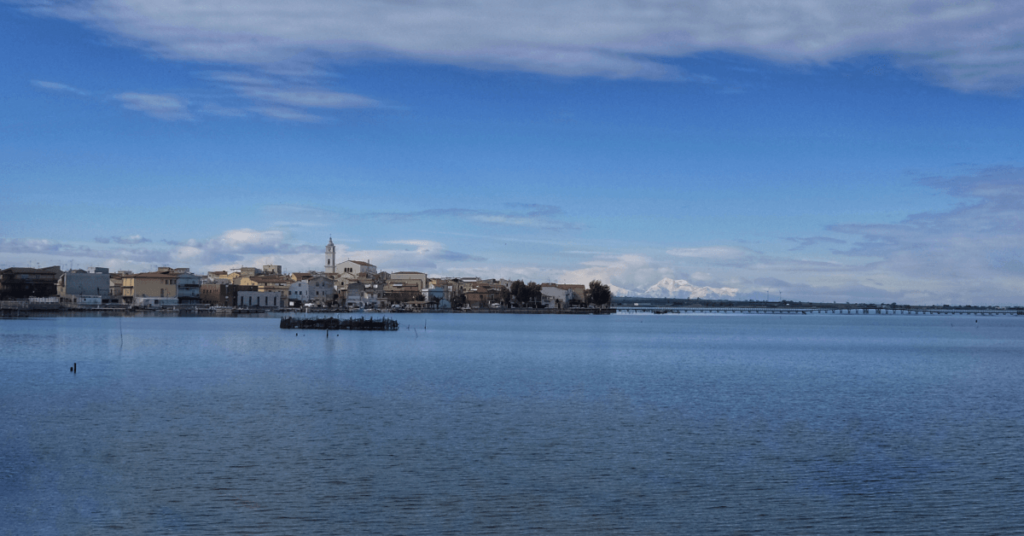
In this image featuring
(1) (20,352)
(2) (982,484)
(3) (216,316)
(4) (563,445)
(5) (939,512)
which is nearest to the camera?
(5) (939,512)

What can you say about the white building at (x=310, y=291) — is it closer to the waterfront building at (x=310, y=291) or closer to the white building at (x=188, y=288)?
the waterfront building at (x=310, y=291)

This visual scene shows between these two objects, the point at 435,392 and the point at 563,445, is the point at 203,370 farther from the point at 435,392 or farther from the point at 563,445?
the point at 563,445

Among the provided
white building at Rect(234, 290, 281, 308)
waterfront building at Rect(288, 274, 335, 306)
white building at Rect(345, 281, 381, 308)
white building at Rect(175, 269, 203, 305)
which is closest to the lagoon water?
white building at Rect(175, 269, 203, 305)

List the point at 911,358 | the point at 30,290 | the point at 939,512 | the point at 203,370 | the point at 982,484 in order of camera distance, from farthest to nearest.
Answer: the point at 30,290 → the point at 911,358 → the point at 203,370 → the point at 982,484 → the point at 939,512

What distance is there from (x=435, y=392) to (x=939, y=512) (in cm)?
2109

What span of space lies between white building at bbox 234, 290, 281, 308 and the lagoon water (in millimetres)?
124782

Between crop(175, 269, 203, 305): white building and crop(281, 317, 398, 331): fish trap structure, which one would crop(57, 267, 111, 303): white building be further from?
crop(281, 317, 398, 331): fish trap structure

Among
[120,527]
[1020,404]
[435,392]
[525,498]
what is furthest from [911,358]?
[120,527]

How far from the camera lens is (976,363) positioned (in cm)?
5675

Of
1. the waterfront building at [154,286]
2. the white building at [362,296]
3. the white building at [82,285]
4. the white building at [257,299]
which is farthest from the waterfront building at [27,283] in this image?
the white building at [362,296]

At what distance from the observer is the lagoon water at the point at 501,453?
15516mm

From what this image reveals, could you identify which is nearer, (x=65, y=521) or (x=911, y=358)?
(x=65, y=521)

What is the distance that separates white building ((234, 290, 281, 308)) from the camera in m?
166

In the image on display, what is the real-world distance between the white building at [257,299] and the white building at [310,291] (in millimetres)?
4553
